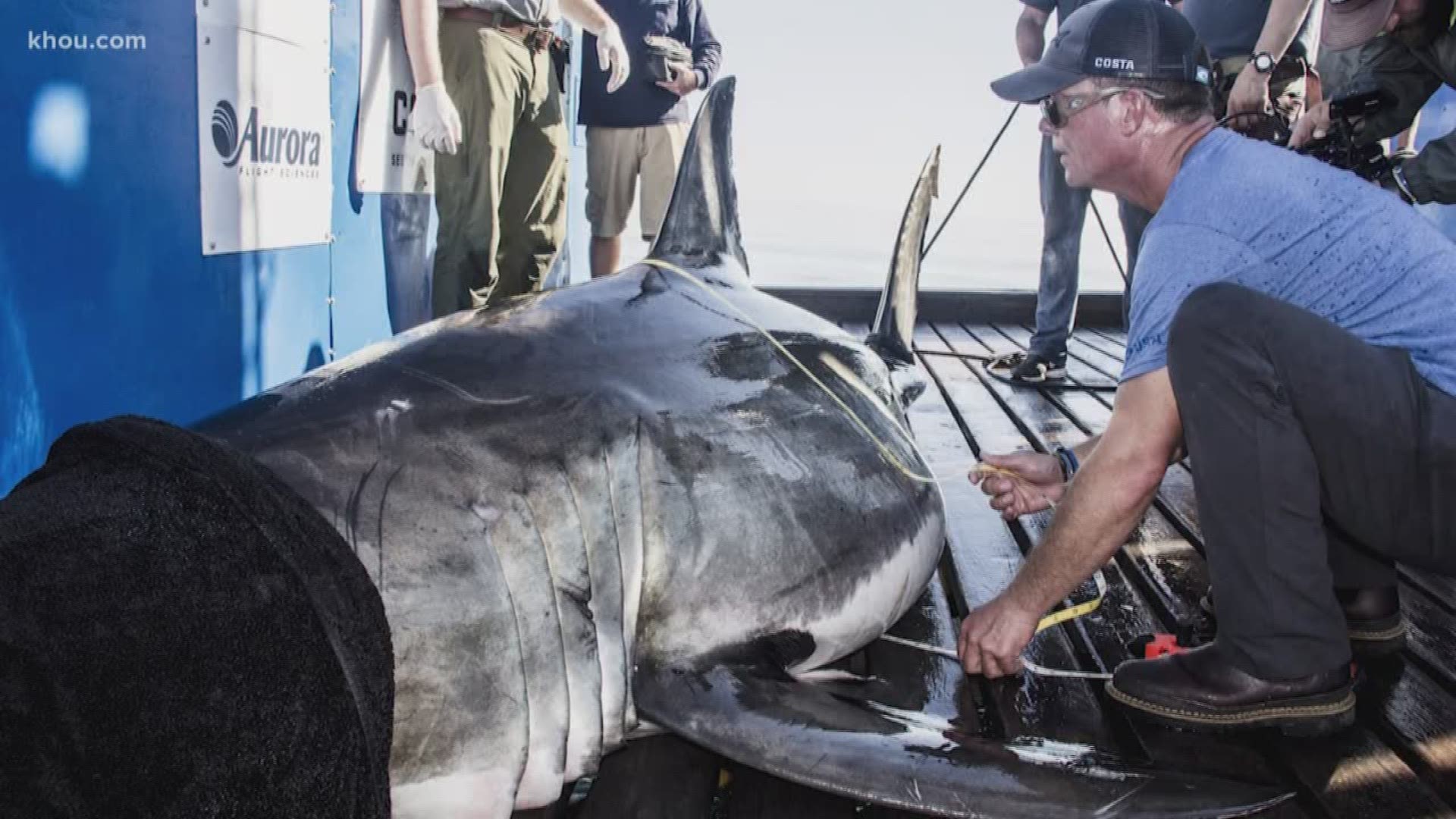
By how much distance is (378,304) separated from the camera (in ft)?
17.1

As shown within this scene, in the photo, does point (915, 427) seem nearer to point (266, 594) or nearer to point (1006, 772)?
point (1006, 772)

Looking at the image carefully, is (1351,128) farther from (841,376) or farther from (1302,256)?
(841,376)

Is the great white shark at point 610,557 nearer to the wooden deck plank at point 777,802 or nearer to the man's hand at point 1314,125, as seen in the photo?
the wooden deck plank at point 777,802

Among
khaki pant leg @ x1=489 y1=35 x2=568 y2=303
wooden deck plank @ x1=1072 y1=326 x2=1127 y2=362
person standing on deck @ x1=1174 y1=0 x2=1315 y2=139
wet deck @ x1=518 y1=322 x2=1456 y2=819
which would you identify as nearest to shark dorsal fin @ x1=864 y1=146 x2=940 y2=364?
wet deck @ x1=518 y1=322 x2=1456 y2=819

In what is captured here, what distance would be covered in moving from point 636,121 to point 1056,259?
2.57 meters

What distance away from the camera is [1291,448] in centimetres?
253

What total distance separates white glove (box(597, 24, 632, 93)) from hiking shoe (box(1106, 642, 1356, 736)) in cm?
Result: 462

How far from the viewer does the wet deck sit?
2182 millimetres

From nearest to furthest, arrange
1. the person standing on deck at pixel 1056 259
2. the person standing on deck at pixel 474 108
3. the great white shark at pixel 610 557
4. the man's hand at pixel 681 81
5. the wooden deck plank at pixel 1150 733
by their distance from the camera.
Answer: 1. the great white shark at pixel 610 557
2. the wooden deck plank at pixel 1150 733
3. the person standing on deck at pixel 474 108
4. the person standing on deck at pixel 1056 259
5. the man's hand at pixel 681 81

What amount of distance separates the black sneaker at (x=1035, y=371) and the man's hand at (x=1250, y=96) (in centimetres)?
188

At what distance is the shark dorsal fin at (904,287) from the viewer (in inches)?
166

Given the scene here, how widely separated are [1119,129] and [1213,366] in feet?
2.40

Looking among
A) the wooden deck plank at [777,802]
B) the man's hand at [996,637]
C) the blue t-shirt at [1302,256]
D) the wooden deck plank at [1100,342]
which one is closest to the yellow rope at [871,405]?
the man's hand at [996,637]

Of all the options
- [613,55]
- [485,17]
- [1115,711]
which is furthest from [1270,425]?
[613,55]
